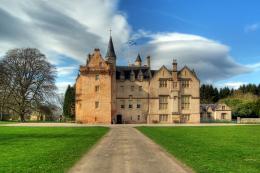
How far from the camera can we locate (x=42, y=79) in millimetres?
75688

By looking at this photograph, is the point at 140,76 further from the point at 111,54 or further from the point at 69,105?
the point at 69,105

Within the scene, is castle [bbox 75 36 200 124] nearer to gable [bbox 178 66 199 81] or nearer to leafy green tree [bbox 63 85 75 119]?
gable [bbox 178 66 199 81]

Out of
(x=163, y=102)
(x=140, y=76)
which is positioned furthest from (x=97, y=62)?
(x=163, y=102)

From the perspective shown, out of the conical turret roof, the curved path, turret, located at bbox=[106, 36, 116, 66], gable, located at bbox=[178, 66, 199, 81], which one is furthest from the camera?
the conical turret roof

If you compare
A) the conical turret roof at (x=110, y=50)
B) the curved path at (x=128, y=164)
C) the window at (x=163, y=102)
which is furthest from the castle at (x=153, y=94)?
the curved path at (x=128, y=164)

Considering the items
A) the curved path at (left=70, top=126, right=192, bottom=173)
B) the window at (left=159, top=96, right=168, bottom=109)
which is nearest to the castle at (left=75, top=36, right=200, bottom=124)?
the window at (left=159, top=96, right=168, bottom=109)

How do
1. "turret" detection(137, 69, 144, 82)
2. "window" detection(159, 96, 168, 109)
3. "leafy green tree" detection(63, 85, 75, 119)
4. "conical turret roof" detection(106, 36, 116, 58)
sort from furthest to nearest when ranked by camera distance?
"leafy green tree" detection(63, 85, 75, 119), "conical turret roof" detection(106, 36, 116, 58), "turret" detection(137, 69, 144, 82), "window" detection(159, 96, 168, 109)

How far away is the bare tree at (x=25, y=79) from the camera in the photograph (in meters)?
73.5

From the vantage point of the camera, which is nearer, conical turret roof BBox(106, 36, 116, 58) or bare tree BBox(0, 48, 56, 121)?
bare tree BBox(0, 48, 56, 121)

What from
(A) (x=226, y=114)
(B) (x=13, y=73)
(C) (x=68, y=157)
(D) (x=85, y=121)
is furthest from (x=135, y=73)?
(C) (x=68, y=157)

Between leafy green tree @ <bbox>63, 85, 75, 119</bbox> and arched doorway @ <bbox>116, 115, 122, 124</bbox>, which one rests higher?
leafy green tree @ <bbox>63, 85, 75, 119</bbox>

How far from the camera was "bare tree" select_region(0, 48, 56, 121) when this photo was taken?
73.5 metres

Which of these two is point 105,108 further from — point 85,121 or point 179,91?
point 179,91

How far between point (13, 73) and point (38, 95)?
628 cm
